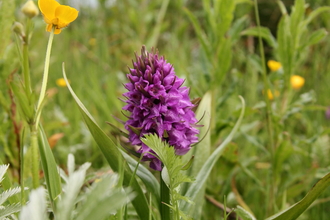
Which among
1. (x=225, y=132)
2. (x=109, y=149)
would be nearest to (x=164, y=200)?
(x=109, y=149)

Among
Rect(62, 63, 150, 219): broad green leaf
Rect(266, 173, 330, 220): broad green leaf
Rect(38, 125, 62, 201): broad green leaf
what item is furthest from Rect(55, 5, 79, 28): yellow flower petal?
Rect(266, 173, 330, 220): broad green leaf

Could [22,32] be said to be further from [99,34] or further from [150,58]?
[99,34]

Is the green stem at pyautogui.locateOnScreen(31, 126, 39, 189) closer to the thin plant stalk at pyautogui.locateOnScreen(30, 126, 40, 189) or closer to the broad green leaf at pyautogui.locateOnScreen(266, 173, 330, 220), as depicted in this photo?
the thin plant stalk at pyautogui.locateOnScreen(30, 126, 40, 189)

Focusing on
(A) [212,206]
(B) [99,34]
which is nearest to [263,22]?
(B) [99,34]

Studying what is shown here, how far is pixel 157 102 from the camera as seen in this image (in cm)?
74

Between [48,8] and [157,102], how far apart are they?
0.98ft

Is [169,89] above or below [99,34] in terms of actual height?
below

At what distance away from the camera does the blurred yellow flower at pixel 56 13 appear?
62cm

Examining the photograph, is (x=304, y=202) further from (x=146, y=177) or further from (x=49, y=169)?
(x=49, y=169)

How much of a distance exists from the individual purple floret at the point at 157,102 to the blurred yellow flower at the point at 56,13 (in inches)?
6.7


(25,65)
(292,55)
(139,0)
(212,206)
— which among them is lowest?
(212,206)

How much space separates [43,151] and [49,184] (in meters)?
0.07

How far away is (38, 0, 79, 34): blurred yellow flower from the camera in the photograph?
622mm

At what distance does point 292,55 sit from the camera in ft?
3.94
